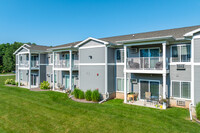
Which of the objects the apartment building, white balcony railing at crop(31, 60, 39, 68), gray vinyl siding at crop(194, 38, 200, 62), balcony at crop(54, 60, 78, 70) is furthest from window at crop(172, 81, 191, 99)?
white balcony railing at crop(31, 60, 39, 68)

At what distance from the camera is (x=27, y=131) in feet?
24.9

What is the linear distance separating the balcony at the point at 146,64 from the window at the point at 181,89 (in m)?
1.98

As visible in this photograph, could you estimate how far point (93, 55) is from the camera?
48.8 ft

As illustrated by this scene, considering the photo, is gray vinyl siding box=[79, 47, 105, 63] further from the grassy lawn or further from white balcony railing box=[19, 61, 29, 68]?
white balcony railing box=[19, 61, 29, 68]

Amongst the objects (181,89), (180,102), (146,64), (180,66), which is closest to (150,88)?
(146,64)

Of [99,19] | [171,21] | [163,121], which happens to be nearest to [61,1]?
[99,19]

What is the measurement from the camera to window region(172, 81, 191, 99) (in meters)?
11.1

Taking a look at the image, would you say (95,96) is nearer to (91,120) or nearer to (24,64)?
(91,120)

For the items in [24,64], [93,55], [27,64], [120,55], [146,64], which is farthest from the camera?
[24,64]

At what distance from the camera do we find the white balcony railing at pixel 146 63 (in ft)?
37.9

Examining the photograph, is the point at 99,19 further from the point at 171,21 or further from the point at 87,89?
the point at 87,89

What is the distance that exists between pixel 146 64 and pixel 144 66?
0.84ft

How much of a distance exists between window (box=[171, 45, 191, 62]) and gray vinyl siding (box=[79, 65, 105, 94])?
668 cm

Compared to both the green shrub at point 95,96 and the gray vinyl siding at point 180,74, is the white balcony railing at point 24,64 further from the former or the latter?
the gray vinyl siding at point 180,74
